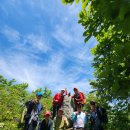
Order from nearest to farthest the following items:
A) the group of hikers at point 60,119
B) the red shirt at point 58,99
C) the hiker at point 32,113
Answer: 1. the group of hikers at point 60,119
2. the hiker at point 32,113
3. the red shirt at point 58,99

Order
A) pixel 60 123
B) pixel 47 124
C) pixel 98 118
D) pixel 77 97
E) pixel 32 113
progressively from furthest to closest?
pixel 77 97 < pixel 60 123 < pixel 98 118 < pixel 32 113 < pixel 47 124

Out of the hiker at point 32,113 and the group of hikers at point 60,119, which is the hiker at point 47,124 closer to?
the group of hikers at point 60,119

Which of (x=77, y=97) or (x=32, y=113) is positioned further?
(x=77, y=97)

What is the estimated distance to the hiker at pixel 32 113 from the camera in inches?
504

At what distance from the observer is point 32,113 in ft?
42.1

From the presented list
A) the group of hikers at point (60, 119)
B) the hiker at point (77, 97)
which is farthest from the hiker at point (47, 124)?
the hiker at point (77, 97)

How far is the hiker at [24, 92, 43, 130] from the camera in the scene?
12.8 meters

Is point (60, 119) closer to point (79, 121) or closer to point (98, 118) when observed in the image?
point (79, 121)

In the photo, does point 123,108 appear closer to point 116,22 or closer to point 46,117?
point 46,117

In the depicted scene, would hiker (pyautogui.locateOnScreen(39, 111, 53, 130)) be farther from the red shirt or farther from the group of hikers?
the red shirt

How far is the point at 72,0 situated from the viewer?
6.23 meters

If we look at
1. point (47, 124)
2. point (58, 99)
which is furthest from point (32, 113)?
point (58, 99)

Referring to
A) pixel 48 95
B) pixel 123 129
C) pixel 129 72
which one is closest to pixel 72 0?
pixel 129 72

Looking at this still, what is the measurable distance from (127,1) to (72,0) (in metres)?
2.52
